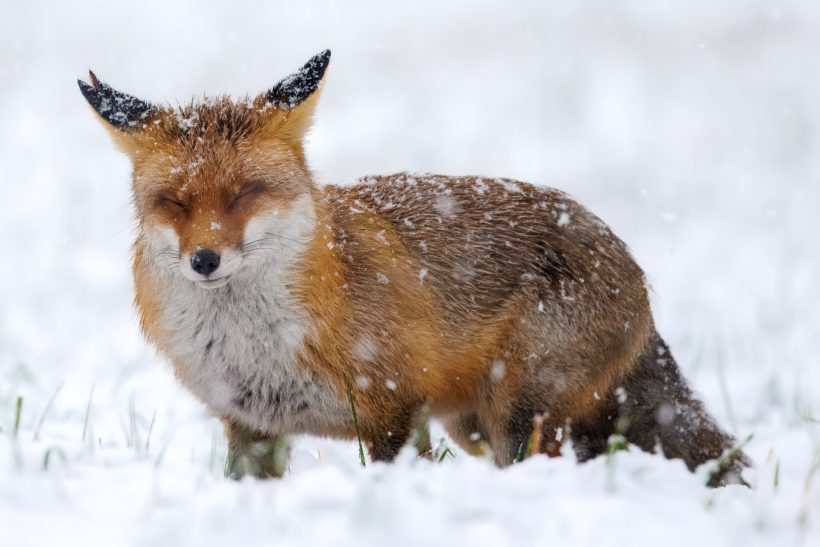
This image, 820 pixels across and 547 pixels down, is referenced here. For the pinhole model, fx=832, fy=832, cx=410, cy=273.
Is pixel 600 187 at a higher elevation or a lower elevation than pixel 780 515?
higher

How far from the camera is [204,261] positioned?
139 inches

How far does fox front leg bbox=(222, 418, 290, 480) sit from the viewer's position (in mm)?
4371

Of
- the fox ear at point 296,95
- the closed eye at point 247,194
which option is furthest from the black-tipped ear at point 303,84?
the closed eye at point 247,194

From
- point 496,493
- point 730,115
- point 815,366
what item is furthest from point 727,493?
point 730,115

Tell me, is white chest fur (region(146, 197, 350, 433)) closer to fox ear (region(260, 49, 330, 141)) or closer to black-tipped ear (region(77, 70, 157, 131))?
fox ear (region(260, 49, 330, 141))

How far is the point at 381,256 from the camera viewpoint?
454cm

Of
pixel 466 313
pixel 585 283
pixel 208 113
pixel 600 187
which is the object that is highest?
pixel 600 187

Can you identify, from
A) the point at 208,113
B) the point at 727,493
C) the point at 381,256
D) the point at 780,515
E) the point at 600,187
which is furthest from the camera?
the point at 600,187

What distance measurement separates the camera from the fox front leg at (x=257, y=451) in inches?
172

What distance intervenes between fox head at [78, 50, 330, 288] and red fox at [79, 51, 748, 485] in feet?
0.03

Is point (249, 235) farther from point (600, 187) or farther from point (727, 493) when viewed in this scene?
point (600, 187)

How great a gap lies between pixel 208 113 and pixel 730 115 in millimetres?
11344

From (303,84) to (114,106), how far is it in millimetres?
943

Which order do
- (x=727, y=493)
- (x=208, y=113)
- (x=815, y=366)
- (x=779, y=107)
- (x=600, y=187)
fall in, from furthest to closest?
(x=779, y=107) < (x=600, y=187) < (x=815, y=366) < (x=208, y=113) < (x=727, y=493)
